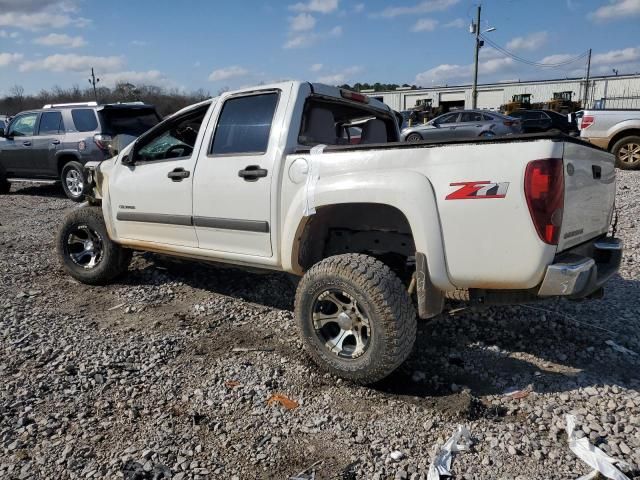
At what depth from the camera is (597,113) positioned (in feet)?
36.7

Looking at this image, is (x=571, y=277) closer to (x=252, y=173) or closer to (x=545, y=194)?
(x=545, y=194)

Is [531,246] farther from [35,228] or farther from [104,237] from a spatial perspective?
[35,228]

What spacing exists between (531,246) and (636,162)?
1049 cm

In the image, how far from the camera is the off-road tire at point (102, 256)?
495 centimetres

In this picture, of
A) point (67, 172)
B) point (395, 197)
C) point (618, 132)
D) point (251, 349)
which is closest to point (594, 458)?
point (395, 197)

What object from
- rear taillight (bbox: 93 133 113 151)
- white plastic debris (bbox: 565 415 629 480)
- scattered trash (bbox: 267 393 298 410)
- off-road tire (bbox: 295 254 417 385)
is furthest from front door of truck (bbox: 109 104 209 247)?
rear taillight (bbox: 93 133 113 151)

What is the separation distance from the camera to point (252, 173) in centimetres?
362

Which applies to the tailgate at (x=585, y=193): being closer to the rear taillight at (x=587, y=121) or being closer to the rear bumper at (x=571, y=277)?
the rear bumper at (x=571, y=277)

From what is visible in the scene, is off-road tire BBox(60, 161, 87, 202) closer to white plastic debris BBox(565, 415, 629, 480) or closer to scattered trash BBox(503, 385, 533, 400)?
scattered trash BBox(503, 385, 533, 400)

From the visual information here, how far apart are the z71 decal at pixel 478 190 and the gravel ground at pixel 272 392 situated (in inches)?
45.5

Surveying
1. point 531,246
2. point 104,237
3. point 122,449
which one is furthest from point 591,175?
point 104,237

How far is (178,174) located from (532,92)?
55630 millimetres

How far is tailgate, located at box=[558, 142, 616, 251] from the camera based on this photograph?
2.71 meters

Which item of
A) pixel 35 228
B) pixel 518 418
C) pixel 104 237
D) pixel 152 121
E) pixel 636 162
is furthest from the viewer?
pixel 636 162
